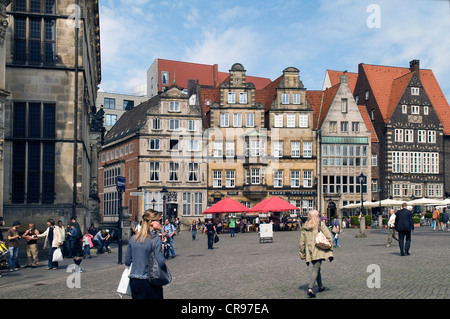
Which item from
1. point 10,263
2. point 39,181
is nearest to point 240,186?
point 39,181

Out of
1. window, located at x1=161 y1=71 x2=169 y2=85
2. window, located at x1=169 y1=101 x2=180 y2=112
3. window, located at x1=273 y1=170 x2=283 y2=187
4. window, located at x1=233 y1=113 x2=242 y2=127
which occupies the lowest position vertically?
window, located at x1=273 y1=170 x2=283 y2=187

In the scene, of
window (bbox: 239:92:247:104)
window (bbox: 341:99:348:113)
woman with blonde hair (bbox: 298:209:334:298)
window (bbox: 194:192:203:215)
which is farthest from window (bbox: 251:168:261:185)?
woman with blonde hair (bbox: 298:209:334:298)

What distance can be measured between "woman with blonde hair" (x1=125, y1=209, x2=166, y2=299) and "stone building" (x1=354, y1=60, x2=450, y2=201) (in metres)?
58.6

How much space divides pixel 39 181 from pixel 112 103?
69301 millimetres

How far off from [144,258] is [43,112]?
65.0ft

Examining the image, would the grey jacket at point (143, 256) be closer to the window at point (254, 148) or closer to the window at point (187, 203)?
the window at point (187, 203)

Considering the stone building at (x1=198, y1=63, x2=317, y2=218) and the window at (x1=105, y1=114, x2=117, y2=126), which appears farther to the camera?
the window at (x1=105, y1=114, x2=117, y2=126)

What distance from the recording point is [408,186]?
6506cm

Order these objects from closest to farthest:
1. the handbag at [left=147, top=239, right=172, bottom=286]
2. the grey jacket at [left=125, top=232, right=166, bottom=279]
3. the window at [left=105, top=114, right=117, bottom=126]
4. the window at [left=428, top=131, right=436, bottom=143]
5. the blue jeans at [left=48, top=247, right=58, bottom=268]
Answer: the handbag at [left=147, top=239, right=172, bottom=286]
the grey jacket at [left=125, top=232, right=166, bottom=279]
the blue jeans at [left=48, top=247, right=58, bottom=268]
the window at [left=428, top=131, right=436, bottom=143]
the window at [left=105, top=114, right=117, bottom=126]

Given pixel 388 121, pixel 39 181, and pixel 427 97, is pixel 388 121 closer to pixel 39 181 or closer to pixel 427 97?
→ pixel 427 97

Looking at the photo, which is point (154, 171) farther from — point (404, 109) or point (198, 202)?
point (404, 109)

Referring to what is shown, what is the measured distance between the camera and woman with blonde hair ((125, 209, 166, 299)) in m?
8.16

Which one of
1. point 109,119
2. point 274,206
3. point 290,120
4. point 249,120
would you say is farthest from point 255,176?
point 109,119

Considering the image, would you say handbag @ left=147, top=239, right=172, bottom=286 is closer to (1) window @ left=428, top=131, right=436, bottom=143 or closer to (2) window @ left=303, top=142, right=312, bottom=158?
(2) window @ left=303, top=142, right=312, bottom=158
